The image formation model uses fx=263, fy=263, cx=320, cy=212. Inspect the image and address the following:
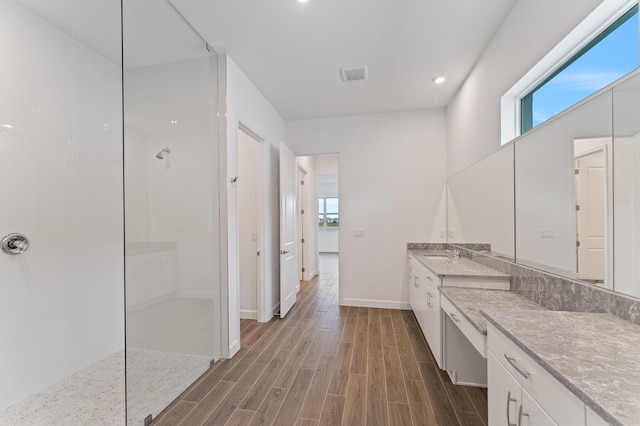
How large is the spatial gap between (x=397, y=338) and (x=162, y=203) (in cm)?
260

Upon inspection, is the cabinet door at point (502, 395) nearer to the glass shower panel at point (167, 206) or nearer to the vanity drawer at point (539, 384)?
the vanity drawer at point (539, 384)

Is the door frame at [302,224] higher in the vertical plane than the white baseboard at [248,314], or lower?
higher

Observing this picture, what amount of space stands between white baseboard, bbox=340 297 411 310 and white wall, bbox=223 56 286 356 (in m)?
1.04

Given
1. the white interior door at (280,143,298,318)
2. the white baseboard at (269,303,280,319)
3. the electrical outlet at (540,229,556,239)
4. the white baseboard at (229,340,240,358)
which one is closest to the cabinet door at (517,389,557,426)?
the electrical outlet at (540,229,556,239)

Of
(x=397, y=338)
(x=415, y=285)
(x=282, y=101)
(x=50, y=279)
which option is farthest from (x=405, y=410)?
(x=282, y=101)

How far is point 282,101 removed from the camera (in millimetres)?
3484

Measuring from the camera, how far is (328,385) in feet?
6.68

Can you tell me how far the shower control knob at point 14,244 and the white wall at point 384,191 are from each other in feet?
10.5

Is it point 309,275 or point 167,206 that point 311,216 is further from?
point 167,206

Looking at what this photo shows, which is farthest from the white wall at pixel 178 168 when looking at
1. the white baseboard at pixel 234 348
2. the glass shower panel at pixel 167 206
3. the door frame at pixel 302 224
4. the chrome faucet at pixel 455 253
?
the door frame at pixel 302 224

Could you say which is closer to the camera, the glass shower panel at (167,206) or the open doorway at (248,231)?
the glass shower panel at (167,206)

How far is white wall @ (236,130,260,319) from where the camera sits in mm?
3455

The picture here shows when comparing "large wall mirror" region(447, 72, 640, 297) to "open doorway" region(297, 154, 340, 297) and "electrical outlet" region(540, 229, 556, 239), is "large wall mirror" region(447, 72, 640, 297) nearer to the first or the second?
"electrical outlet" region(540, 229, 556, 239)

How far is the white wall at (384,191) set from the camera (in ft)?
12.4
